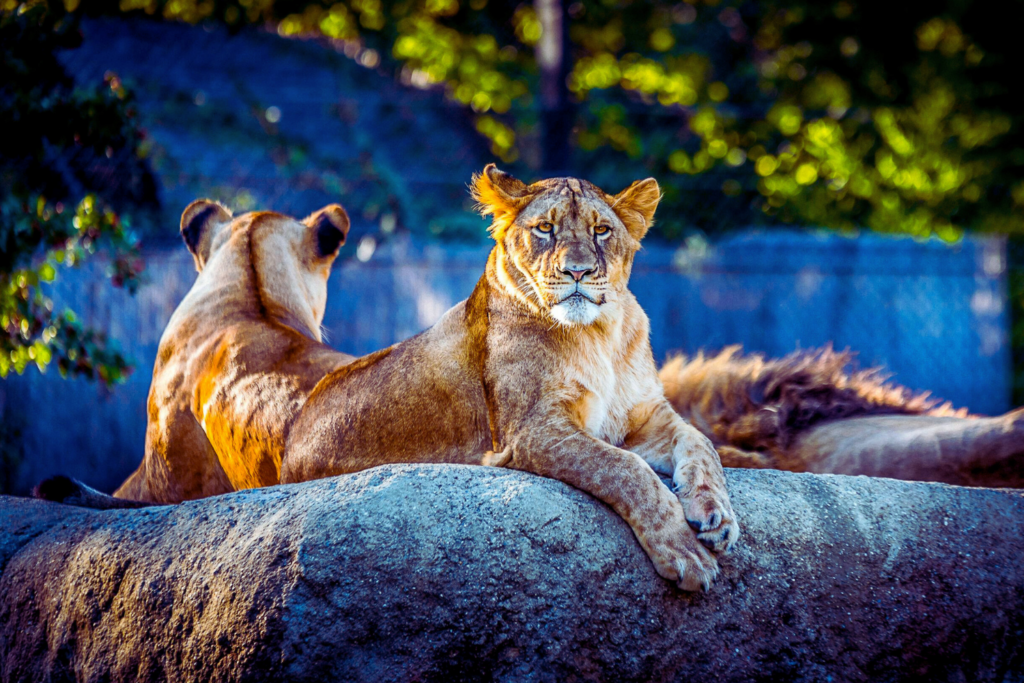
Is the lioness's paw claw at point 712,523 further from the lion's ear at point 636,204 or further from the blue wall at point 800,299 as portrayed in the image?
the blue wall at point 800,299

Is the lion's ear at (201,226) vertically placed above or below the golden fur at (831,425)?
above

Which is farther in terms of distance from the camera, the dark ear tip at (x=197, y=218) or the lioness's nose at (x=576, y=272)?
the dark ear tip at (x=197, y=218)

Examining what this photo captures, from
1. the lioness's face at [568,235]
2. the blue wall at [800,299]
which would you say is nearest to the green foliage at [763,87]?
the blue wall at [800,299]

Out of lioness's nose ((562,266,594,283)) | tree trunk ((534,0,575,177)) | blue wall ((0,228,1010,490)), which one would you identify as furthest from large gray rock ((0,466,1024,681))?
Answer: tree trunk ((534,0,575,177))

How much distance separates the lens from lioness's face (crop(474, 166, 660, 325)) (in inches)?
104

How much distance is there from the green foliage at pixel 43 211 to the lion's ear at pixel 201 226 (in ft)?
1.04

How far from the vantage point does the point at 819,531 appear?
7.99ft

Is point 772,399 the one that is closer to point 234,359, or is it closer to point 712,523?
point 712,523

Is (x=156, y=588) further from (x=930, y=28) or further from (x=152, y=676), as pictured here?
(x=930, y=28)

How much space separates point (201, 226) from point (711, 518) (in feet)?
9.10

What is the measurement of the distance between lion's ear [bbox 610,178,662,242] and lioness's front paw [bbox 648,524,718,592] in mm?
1044

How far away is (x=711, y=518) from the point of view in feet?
7.51

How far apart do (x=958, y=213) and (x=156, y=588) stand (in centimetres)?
1053

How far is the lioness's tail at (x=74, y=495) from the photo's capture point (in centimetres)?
305
